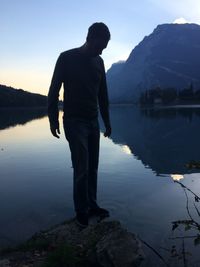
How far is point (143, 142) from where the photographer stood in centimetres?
3709

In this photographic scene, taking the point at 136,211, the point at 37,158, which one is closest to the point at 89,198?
the point at 136,211

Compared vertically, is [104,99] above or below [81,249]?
above

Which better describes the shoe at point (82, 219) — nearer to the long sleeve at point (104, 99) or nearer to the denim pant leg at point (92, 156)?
the denim pant leg at point (92, 156)

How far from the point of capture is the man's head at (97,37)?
7.88 meters

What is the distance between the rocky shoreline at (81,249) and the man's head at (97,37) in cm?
331

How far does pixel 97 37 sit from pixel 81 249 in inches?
150

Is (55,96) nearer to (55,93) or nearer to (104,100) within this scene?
(55,93)

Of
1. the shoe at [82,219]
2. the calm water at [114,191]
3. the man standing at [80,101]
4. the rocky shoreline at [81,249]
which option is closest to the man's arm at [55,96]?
the man standing at [80,101]

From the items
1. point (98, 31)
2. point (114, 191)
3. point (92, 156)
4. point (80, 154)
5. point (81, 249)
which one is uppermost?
point (98, 31)

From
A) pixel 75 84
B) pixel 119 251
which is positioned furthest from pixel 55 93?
pixel 119 251

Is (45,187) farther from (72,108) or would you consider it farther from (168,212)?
(72,108)

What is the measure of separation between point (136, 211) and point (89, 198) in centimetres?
476

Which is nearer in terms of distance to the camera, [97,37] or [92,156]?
[97,37]

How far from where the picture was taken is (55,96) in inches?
326
